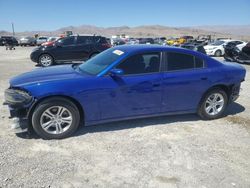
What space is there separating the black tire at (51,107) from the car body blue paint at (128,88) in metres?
0.11

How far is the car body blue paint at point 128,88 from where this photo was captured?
440 cm

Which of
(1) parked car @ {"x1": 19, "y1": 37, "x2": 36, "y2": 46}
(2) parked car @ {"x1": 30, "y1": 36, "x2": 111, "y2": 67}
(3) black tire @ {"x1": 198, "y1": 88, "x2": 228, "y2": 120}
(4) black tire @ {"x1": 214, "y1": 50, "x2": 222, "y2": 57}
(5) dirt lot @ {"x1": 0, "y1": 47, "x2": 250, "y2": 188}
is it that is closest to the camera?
(5) dirt lot @ {"x1": 0, "y1": 47, "x2": 250, "y2": 188}

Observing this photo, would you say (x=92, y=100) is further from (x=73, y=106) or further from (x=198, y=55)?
(x=198, y=55)

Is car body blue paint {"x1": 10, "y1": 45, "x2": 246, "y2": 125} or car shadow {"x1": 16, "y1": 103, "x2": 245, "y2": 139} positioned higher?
car body blue paint {"x1": 10, "y1": 45, "x2": 246, "y2": 125}

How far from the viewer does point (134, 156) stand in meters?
4.02

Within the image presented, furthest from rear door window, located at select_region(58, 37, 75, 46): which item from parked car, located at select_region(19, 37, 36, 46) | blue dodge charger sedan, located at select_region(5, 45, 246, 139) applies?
parked car, located at select_region(19, 37, 36, 46)

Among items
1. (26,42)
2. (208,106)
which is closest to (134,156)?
(208,106)

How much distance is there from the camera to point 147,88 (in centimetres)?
481

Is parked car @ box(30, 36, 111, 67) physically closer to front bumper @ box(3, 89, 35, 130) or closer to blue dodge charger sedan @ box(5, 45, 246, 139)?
blue dodge charger sedan @ box(5, 45, 246, 139)

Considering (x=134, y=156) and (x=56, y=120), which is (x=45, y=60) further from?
(x=134, y=156)

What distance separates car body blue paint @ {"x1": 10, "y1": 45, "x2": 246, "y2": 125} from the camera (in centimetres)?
440

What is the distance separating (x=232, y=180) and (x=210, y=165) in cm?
40

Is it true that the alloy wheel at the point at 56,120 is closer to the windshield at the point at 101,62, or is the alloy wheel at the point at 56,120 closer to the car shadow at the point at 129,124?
the car shadow at the point at 129,124

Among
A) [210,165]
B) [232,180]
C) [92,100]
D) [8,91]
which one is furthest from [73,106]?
[232,180]
